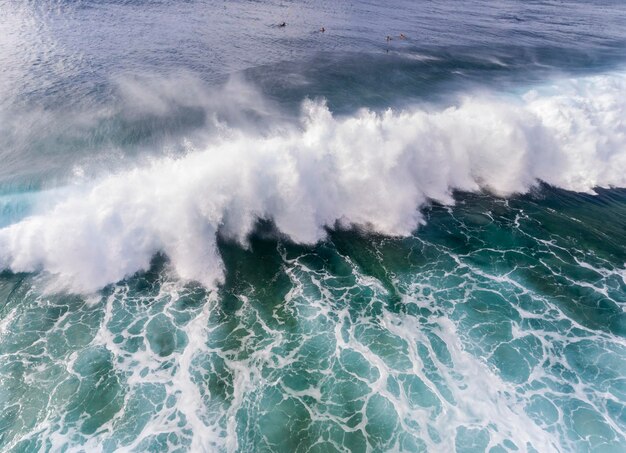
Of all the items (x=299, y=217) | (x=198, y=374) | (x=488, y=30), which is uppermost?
(x=488, y=30)

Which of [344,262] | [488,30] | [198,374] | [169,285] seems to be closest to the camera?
[198,374]

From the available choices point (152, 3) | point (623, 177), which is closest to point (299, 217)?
point (623, 177)

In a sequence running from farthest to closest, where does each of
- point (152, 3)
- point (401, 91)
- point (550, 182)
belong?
point (152, 3), point (401, 91), point (550, 182)

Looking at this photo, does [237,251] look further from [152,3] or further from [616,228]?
[152,3]

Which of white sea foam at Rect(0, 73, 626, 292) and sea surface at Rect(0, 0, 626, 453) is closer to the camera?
sea surface at Rect(0, 0, 626, 453)

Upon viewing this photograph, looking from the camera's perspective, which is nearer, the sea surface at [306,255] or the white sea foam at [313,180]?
the sea surface at [306,255]
